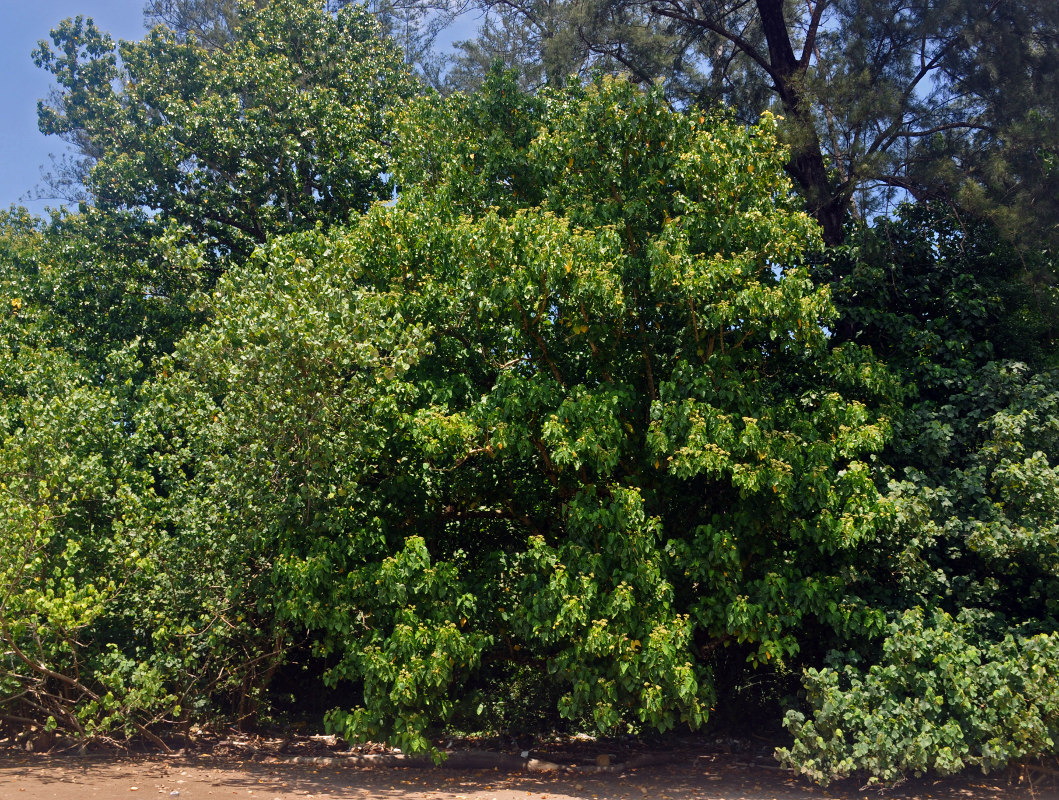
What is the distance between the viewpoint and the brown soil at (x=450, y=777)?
26.7 feet

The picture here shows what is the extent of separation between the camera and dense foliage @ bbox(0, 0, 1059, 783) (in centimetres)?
783

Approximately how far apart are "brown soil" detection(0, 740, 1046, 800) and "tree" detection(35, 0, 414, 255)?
24.9 ft

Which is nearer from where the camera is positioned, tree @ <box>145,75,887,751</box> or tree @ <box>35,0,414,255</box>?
tree @ <box>145,75,887,751</box>

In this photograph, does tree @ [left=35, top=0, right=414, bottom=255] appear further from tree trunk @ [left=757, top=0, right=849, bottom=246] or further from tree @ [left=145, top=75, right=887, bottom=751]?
tree trunk @ [left=757, top=0, right=849, bottom=246]

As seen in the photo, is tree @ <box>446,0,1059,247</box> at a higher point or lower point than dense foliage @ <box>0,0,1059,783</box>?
higher

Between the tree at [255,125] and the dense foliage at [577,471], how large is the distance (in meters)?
3.00

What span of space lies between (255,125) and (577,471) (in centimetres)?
849

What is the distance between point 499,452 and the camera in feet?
26.9

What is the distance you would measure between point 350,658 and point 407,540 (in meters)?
1.32

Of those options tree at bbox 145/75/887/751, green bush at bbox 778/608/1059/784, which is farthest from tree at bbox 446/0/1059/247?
green bush at bbox 778/608/1059/784

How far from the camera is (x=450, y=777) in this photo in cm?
950

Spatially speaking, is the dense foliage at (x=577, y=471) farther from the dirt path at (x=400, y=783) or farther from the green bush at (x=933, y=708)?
the dirt path at (x=400, y=783)

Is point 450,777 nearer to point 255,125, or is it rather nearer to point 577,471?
point 577,471

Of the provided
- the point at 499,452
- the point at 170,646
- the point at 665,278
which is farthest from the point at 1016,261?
the point at 170,646
